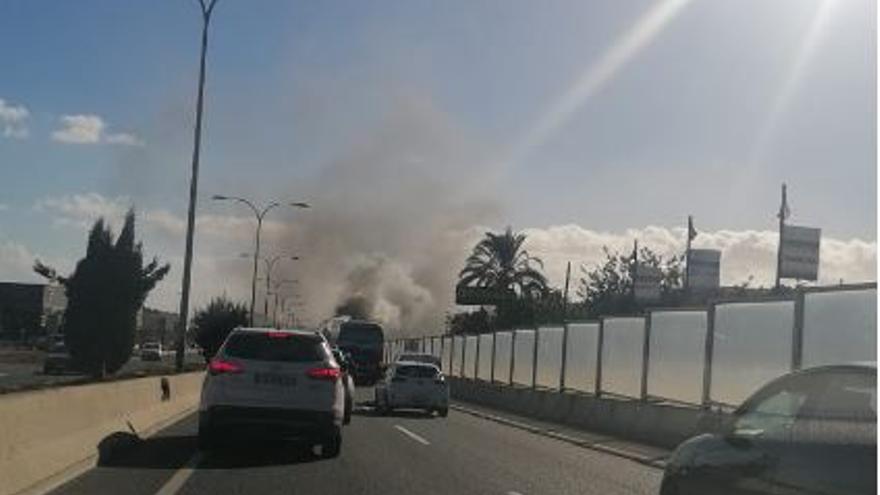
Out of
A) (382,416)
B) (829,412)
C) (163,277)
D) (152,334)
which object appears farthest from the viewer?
(152,334)

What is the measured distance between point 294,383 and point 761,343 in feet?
28.9

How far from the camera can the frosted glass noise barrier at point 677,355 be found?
26.0 m

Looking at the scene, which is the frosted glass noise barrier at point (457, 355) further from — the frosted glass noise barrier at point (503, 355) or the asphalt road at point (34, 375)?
the asphalt road at point (34, 375)

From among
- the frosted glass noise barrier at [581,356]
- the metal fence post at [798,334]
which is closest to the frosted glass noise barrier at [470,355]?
the frosted glass noise barrier at [581,356]

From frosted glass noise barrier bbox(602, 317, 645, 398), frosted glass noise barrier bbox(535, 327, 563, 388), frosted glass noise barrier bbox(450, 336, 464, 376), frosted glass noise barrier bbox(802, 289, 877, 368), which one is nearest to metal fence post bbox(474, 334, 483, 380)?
frosted glass noise barrier bbox(450, 336, 464, 376)

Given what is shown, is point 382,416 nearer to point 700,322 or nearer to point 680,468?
point 700,322

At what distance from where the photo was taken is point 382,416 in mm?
32156

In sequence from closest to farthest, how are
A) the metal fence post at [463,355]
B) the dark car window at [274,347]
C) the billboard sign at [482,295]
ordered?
the dark car window at [274,347] < the metal fence post at [463,355] < the billboard sign at [482,295]

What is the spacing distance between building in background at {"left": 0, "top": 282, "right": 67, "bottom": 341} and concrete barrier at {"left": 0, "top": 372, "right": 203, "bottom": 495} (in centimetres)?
11508

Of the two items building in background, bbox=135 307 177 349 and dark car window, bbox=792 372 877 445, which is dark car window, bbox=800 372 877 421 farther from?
building in background, bbox=135 307 177 349

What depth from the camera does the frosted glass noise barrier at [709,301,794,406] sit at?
22.0 m

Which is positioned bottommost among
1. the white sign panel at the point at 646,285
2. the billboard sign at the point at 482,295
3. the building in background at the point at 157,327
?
the building in background at the point at 157,327

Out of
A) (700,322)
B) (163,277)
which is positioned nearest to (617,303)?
(163,277)

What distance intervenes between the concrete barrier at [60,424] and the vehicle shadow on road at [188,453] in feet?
0.67
